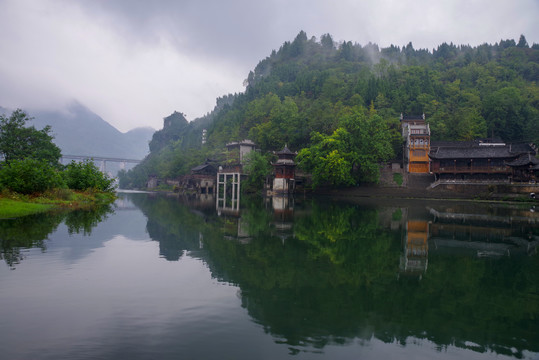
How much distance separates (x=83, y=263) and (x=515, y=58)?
126713 millimetres

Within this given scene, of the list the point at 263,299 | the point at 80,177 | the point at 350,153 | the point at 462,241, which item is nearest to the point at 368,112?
the point at 350,153

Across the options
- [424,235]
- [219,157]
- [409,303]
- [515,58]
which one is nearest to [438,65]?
[515,58]

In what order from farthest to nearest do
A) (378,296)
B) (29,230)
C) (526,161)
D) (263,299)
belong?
1. (526,161)
2. (29,230)
3. (378,296)
4. (263,299)

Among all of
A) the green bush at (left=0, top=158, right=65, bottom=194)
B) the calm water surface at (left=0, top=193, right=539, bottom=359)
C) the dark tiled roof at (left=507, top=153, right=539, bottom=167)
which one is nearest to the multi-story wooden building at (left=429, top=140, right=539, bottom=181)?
the dark tiled roof at (left=507, top=153, right=539, bottom=167)

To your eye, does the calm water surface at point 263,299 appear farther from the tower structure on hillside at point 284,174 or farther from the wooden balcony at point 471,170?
the tower structure on hillside at point 284,174

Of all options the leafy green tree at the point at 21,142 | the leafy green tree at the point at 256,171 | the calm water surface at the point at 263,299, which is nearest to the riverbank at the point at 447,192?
the leafy green tree at the point at 256,171

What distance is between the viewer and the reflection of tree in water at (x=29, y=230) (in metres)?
11.6

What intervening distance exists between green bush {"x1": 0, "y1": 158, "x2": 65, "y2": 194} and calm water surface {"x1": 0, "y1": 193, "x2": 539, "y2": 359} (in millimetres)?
12298

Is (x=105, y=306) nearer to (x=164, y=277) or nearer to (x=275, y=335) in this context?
(x=164, y=277)

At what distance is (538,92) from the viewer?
75750mm

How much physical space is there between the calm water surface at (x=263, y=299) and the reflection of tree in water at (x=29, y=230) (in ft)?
0.31

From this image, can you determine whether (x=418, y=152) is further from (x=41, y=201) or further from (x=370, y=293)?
(x=370, y=293)

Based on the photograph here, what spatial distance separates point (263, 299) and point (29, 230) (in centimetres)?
1304

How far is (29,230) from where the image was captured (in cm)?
1580
